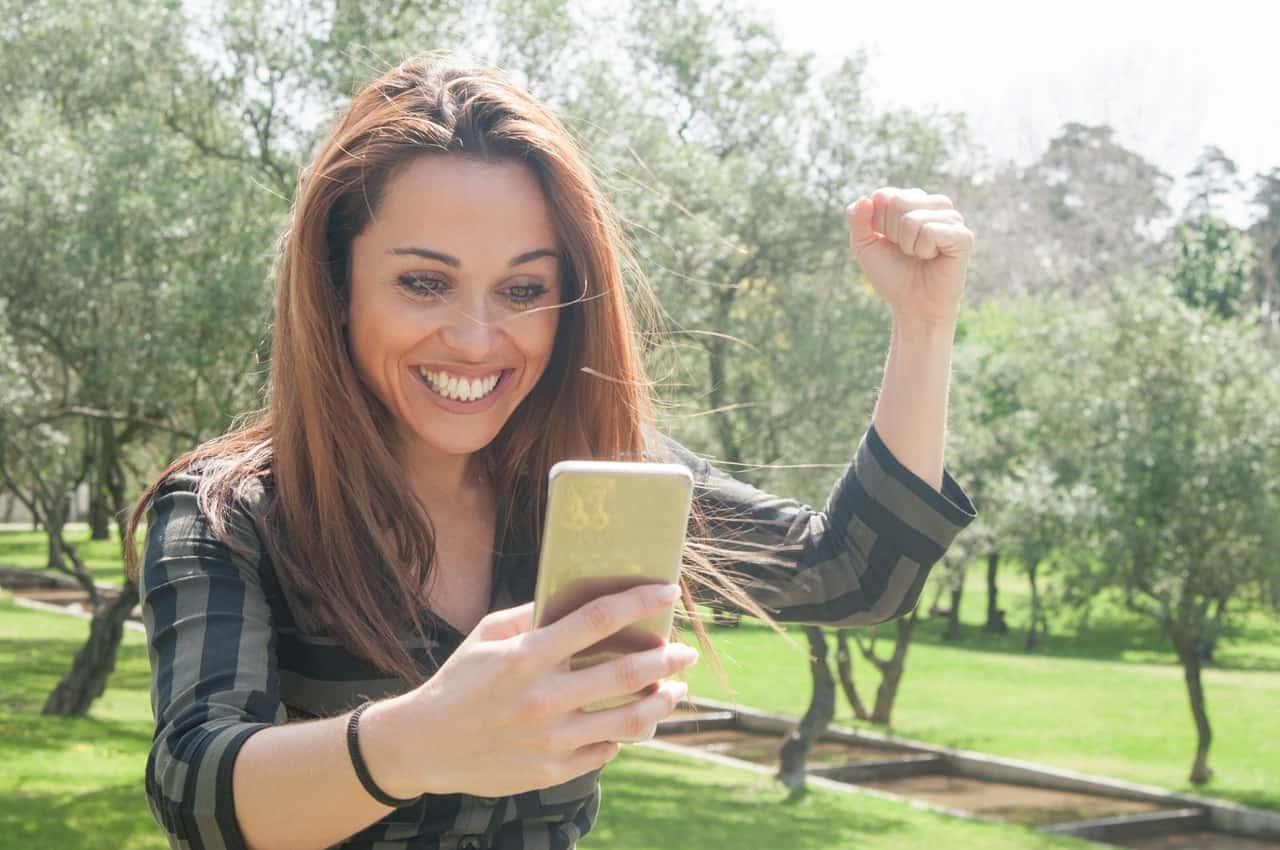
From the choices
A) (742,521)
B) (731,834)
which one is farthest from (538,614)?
(731,834)

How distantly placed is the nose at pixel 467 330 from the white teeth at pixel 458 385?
0.04 meters

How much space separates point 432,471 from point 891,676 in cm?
1767

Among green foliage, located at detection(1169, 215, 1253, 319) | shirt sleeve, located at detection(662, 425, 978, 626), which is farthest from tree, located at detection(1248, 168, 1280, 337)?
shirt sleeve, located at detection(662, 425, 978, 626)

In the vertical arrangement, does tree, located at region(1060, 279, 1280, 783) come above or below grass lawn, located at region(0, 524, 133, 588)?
above

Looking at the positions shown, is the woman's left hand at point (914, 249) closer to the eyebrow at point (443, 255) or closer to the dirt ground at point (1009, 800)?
the eyebrow at point (443, 255)

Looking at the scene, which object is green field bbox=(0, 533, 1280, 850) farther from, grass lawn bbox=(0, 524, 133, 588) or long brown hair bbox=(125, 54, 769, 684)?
long brown hair bbox=(125, 54, 769, 684)

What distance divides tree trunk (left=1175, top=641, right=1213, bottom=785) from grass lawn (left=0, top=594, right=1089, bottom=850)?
143 inches

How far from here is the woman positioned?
4.88ft

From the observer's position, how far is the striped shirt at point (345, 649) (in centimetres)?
139

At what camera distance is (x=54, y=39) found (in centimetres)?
1256

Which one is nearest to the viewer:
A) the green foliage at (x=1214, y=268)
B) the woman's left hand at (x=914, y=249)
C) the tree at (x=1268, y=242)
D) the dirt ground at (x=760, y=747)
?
the woman's left hand at (x=914, y=249)

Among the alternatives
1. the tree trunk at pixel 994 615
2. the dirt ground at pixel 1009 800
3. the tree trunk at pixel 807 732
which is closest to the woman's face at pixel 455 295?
the tree trunk at pixel 807 732

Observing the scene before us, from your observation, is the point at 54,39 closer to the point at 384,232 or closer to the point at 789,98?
the point at 789,98

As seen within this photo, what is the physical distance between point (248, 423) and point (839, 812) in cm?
1251
